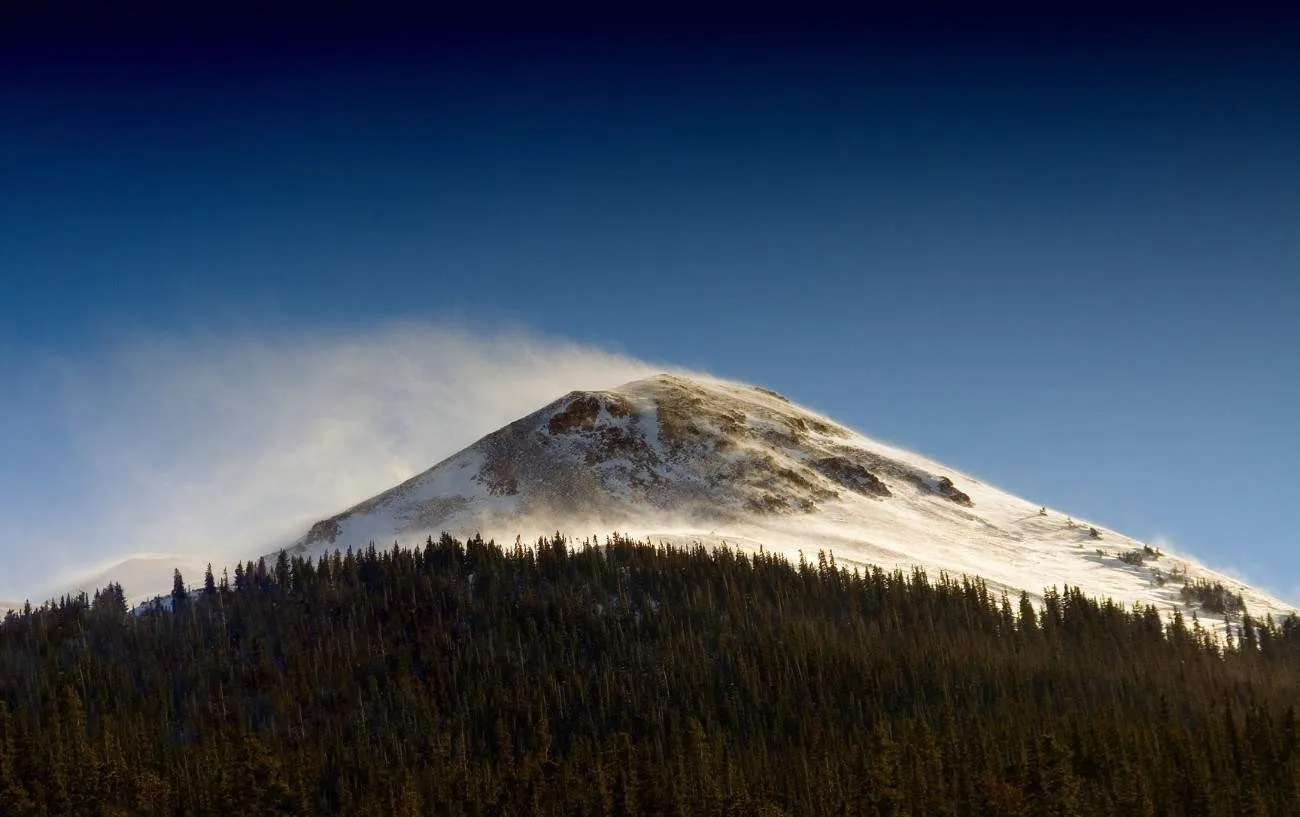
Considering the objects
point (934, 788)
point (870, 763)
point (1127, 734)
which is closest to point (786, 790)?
point (870, 763)

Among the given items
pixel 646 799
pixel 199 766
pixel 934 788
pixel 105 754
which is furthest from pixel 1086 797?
pixel 105 754

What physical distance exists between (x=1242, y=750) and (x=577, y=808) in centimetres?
9732

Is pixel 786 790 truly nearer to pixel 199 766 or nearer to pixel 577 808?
pixel 577 808

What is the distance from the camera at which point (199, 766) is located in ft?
642

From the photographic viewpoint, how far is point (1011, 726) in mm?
187375

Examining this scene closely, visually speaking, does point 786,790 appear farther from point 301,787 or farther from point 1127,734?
point 301,787

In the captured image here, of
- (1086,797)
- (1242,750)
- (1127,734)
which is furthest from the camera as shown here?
(1127,734)

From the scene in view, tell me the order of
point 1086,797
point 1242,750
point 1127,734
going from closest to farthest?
point 1086,797, point 1242,750, point 1127,734

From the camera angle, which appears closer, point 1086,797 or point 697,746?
point 1086,797

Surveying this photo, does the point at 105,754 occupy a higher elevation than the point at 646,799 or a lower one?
higher

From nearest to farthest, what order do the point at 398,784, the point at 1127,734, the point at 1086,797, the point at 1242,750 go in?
the point at 1086,797, the point at 1242,750, the point at 1127,734, the point at 398,784

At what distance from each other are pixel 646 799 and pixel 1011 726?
62.6 meters

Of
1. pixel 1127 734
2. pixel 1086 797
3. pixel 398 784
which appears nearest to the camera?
pixel 1086 797

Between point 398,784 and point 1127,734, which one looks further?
point 398,784
